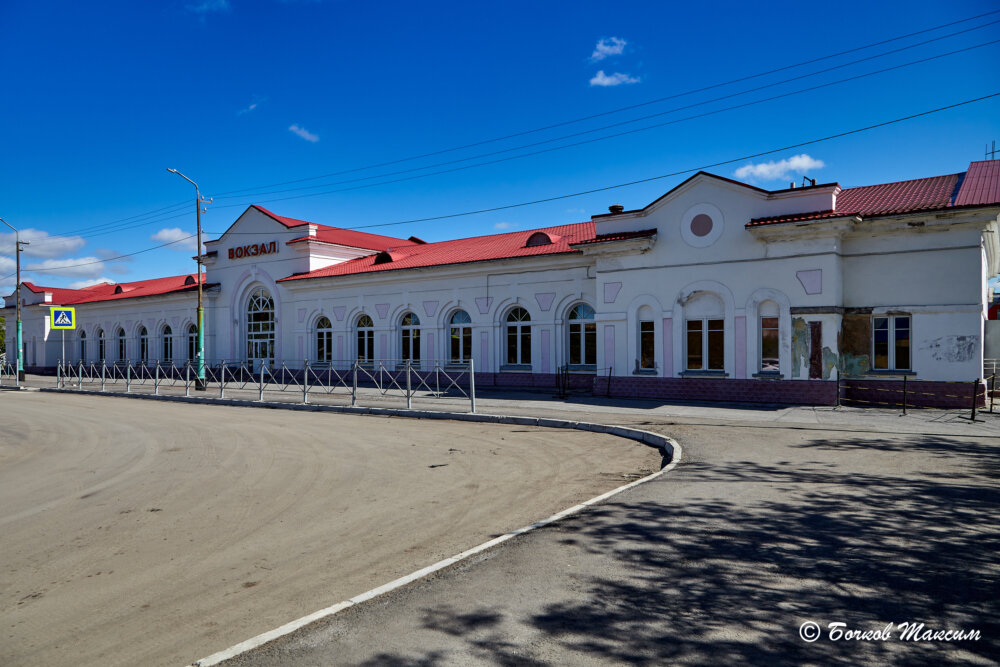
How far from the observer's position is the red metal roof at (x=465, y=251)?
82.8 feet

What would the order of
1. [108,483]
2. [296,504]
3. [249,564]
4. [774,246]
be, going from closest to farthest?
[249,564] → [296,504] → [108,483] → [774,246]

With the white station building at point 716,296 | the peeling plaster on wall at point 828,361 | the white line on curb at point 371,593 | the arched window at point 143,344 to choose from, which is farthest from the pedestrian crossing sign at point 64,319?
the white line on curb at point 371,593


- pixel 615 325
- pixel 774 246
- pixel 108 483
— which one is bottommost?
pixel 108 483

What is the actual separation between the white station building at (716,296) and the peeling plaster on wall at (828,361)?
0.03 meters

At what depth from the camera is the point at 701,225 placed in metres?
19.3

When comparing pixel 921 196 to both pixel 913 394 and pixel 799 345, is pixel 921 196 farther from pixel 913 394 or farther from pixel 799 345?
pixel 913 394

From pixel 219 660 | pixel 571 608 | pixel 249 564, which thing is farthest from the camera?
pixel 249 564

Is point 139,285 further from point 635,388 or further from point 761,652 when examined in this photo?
point 761,652

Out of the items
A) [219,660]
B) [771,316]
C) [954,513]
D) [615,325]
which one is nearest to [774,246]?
[771,316]

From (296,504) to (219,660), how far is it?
12.5 feet

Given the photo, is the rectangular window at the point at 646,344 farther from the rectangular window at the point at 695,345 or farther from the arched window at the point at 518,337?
the arched window at the point at 518,337

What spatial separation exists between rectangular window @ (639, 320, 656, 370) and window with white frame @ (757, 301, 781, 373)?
10.8 ft

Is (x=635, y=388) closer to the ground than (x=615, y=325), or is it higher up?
closer to the ground

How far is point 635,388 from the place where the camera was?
20359mm
